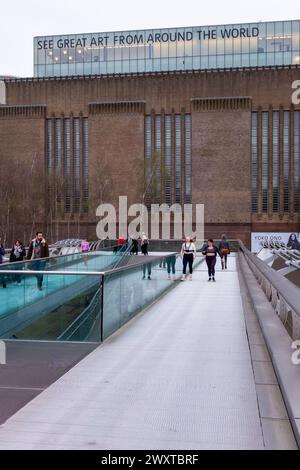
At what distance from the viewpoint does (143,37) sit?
65.4 meters

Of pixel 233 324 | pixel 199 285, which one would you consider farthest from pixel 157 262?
pixel 233 324

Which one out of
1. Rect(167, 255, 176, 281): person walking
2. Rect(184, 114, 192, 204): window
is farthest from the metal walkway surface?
Rect(184, 114, 192, 204): window

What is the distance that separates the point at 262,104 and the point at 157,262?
44106 mm

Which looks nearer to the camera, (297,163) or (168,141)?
(297,163)

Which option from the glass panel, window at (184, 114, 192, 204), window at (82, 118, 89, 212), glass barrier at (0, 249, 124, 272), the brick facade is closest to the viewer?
the glass panel

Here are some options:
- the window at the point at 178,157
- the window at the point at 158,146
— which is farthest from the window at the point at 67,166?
the window at the point at 178,157

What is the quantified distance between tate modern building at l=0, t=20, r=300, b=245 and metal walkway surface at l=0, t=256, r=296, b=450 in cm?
4611

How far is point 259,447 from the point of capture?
3.78 metres

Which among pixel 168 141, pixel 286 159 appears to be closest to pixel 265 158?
pixel 286 159

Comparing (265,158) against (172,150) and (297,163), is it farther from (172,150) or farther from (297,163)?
(172,150)

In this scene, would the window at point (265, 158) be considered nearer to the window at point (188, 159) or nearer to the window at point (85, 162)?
the window at point (188, 159)

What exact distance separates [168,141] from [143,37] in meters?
17.3

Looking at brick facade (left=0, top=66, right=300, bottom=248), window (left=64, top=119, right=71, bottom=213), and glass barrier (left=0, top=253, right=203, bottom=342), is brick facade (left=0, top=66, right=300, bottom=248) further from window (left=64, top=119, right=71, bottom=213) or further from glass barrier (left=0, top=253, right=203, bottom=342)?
glass barrier (left=0, top=253, right=203, bottom=342)

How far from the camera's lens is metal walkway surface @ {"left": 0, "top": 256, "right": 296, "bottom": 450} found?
3.92 m
